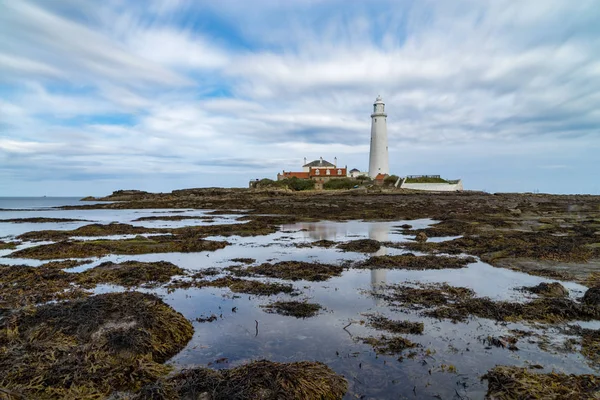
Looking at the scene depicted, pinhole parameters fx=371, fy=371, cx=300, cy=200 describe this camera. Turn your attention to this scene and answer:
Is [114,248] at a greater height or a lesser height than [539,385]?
lesser

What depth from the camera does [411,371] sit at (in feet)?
17.3

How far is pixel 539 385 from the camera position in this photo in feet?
15.1

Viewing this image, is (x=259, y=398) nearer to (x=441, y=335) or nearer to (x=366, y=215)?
(x=441, y=335)

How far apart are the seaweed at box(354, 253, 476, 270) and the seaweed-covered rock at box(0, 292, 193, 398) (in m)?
7.07

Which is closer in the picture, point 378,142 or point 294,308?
point 294,308

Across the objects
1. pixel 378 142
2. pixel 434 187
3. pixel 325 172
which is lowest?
pixel 434 187

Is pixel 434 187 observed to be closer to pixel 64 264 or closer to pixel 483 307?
pixel 483 307

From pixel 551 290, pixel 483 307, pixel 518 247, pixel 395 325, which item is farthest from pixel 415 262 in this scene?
pixel 395 325

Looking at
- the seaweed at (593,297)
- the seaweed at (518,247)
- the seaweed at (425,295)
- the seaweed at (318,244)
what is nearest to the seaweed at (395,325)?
the seaweed at (425,295)

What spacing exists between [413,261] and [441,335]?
609 centimetres

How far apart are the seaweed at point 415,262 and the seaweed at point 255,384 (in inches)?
289

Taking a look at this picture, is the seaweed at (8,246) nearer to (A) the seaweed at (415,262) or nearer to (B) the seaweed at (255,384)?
(A) the seaweed at (415,262)

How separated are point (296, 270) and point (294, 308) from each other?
141 inches

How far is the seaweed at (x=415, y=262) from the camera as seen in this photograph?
11.9 metres
